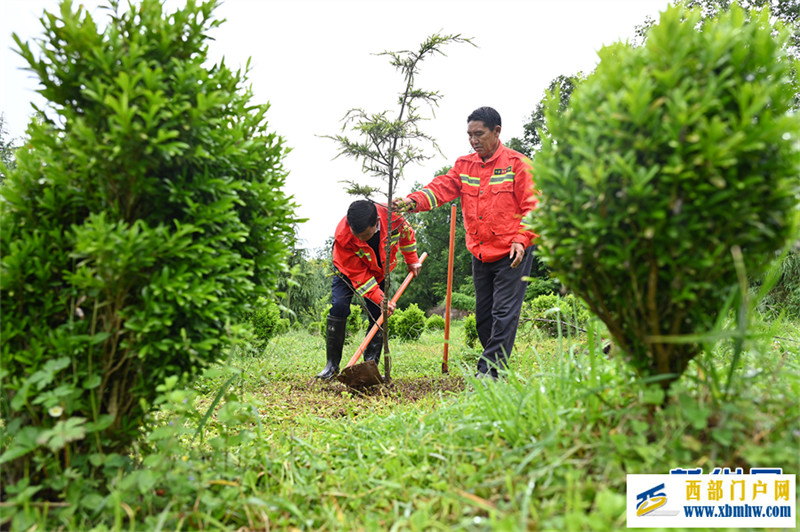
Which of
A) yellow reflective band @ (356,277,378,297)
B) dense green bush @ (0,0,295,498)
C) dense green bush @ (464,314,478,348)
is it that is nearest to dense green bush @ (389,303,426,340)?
dense green bush @ (464,314,478,348)

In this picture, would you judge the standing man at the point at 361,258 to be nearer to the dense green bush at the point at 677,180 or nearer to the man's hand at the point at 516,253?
the man's hand at the point at 516,253

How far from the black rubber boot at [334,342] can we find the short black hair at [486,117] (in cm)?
258

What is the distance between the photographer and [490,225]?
4.09 meters

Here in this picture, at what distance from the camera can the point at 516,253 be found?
384 cm

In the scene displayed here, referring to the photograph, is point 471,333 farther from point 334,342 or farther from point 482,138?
point 482,138

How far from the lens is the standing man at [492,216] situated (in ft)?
12.8

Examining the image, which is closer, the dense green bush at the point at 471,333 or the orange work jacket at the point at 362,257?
the orange work jacket at the point at 362,257

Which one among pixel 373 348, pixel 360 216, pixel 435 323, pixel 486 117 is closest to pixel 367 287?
pixel 360 216

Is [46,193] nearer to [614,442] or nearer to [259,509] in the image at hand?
[259,509]

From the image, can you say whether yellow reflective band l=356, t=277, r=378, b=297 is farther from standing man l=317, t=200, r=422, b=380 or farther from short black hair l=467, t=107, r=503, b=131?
short black hair l=467, t=107, r=503, b=131

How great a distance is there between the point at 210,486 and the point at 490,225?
9.94 ft

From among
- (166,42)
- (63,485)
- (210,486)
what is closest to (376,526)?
(210,486)

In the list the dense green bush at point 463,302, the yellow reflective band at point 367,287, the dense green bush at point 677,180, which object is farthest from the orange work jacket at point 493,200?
the dense green bush at point 463,302

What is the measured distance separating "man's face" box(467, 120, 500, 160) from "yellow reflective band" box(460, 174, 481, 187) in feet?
0.78
